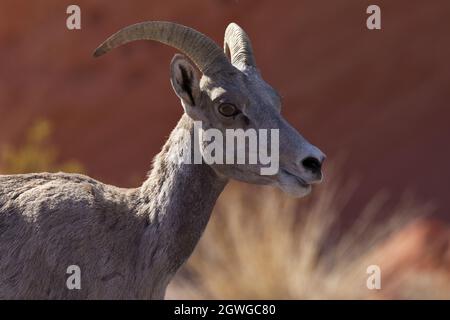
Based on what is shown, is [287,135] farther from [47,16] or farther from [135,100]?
[47,16]

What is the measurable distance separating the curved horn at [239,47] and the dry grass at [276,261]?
438 cm

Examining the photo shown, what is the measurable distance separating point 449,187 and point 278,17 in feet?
13.0

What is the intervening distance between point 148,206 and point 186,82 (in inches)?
32.1

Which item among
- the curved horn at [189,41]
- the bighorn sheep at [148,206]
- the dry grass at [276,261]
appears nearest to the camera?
the bighorn sheep at [148,206]

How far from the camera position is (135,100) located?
1645 cm

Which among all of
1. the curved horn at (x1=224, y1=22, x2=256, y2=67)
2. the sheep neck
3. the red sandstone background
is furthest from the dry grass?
the sheep neck

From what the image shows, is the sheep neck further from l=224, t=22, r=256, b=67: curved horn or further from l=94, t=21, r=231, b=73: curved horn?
l=224, t=22, r=256, b=67: curved horn

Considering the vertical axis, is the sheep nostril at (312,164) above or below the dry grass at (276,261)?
below

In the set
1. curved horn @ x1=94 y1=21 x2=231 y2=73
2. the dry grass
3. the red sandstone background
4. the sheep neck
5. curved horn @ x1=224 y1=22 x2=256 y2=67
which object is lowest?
the sheep neck

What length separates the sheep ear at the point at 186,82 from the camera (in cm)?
609

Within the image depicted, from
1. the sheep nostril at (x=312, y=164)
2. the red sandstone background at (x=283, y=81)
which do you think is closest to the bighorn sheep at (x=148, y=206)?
the sheep nostril at (x=312, y=164)

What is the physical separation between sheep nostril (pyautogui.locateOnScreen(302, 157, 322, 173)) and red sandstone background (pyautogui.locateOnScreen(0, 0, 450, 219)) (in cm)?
957

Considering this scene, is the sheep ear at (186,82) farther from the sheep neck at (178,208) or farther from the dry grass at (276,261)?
the dry grass at (276,261)

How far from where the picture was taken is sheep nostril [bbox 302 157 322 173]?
18.9 feet
